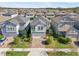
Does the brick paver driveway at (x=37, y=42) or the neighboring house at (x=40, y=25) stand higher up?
the neighboring house at (x=40, y=25)

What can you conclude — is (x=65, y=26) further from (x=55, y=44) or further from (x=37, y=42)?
(x=37, y=42)

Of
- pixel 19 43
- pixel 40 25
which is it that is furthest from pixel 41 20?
pixel 19 43

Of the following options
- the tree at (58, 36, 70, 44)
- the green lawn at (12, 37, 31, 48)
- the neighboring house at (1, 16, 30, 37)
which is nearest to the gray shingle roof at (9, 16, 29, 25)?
the neighboring house at (1, 16, 30, 37)

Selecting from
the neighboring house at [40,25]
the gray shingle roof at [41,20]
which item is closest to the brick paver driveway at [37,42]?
the neighboring house at [40,25]

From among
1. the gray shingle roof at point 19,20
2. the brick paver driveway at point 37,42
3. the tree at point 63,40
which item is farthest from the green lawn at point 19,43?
the tree at point 63,40

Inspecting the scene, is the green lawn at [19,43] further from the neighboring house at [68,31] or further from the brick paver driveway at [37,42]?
the neighboring house at [68,31]

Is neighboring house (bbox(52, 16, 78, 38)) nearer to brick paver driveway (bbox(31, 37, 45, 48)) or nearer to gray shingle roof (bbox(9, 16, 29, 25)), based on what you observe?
brick paver driveway (bbox(31, 37, 45, 48))

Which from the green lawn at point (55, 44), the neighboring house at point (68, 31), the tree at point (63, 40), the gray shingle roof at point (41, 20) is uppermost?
the gray shingle roof at point (41, 20)
